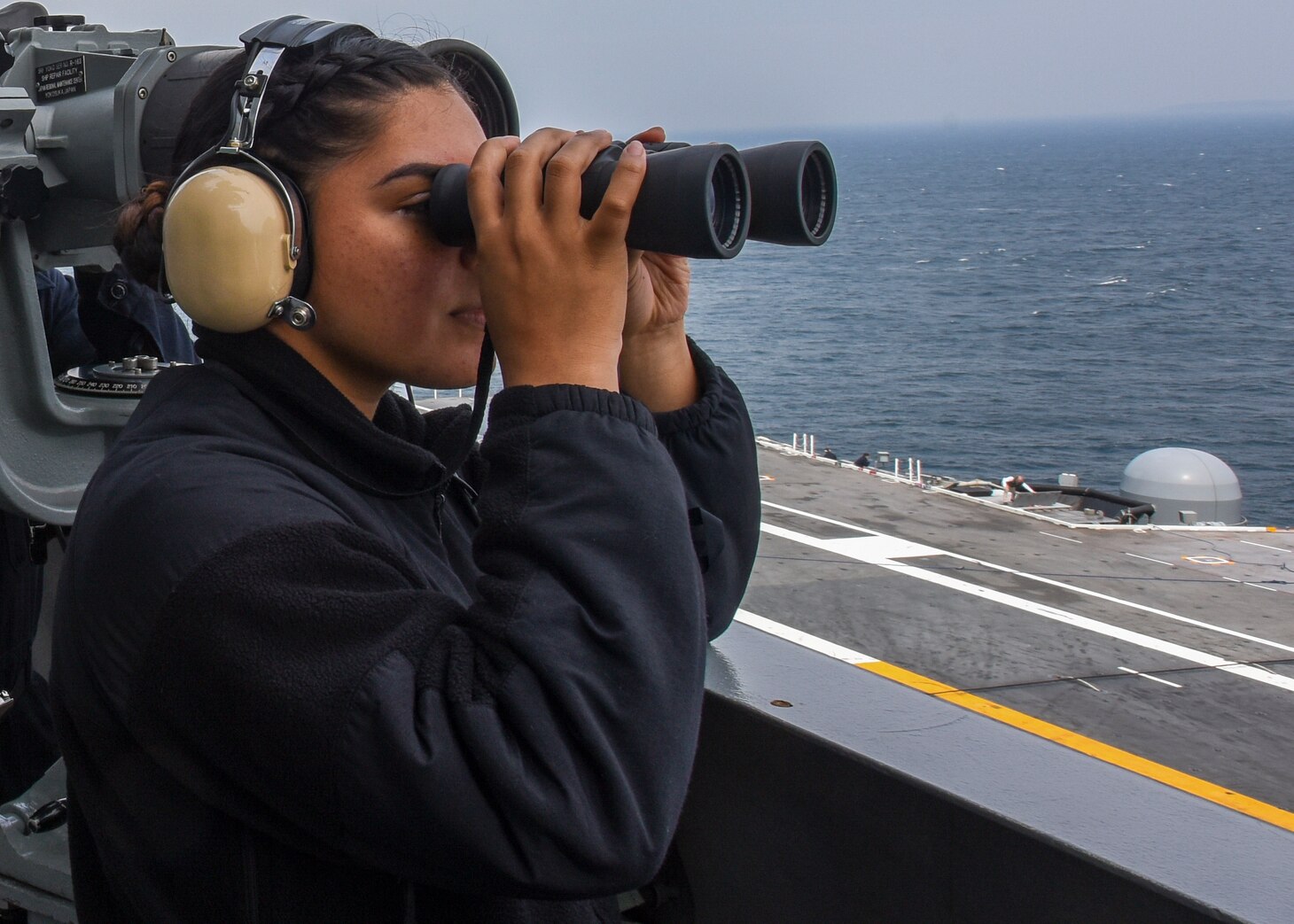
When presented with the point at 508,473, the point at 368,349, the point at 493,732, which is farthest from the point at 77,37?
the point at 493,732

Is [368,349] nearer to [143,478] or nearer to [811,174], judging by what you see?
[143,478]

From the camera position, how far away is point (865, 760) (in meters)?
1.74

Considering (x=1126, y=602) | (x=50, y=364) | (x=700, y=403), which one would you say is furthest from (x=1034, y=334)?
(x=700, y=403)

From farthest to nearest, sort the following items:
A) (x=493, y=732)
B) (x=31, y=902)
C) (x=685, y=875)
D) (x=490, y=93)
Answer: (x=31, y=902)
(x=685, y=875)
(x=490, y=93)
(x=493, y=732)

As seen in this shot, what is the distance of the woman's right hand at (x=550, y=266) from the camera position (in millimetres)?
1142

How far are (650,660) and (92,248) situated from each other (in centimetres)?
181

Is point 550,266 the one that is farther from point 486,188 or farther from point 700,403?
point 700,403

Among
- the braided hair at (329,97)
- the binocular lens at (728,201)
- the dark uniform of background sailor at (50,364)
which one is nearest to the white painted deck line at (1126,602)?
the dark uniform of background sailor at (50,364)

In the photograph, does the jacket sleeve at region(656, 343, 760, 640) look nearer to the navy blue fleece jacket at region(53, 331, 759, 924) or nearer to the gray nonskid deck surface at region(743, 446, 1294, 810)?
the navy blue fleece jacket at region(53, 331, 759, 924)

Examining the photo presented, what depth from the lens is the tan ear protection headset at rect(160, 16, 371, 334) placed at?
3.98 ft

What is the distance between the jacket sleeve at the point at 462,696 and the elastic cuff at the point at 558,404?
0.18ft

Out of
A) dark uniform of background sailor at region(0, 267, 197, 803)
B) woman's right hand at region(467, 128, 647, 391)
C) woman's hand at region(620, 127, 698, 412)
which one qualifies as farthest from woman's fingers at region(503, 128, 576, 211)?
dark uniform of background sailor at region(0, 267, 197, 803)

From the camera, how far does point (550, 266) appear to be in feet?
3.75

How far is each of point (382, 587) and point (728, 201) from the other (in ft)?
1.64
